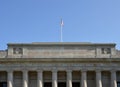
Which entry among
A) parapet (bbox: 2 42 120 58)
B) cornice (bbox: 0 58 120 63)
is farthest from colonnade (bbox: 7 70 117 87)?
parapet (bbox: 2 42 120 58)

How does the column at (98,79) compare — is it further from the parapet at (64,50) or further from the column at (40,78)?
the column at (40,78)

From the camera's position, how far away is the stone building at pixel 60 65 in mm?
60531

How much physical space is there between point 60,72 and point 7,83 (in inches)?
369

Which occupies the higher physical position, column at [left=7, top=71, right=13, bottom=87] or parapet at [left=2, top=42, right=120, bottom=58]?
parapet at [left=2, top=42, right=120, bottom=58]

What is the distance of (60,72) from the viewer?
205ft

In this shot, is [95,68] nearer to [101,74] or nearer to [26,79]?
[101,74]

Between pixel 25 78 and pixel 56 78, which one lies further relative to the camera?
pixel 56 78

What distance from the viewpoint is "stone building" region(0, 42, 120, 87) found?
199 ft

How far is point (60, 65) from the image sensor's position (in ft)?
199

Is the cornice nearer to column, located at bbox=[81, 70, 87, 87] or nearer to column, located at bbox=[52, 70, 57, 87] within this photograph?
column, located at bbox=[52, 70, 57, 87]

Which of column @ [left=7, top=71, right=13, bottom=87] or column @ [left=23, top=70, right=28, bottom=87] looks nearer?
column @ [left=7, top=71, right=13, bottom=87]

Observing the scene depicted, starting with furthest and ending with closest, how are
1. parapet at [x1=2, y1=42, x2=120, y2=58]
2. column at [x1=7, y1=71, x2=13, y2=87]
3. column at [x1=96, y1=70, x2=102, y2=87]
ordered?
parapet at [x1=2, y1=42, x2=120, y2=58], column at [x1=96, y1=70, x2=102, y2=87], column at [x1=7, y1=71, x2=13, y2=87]

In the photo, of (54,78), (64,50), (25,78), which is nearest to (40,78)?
(54,78)

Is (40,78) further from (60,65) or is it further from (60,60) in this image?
(60,60)
